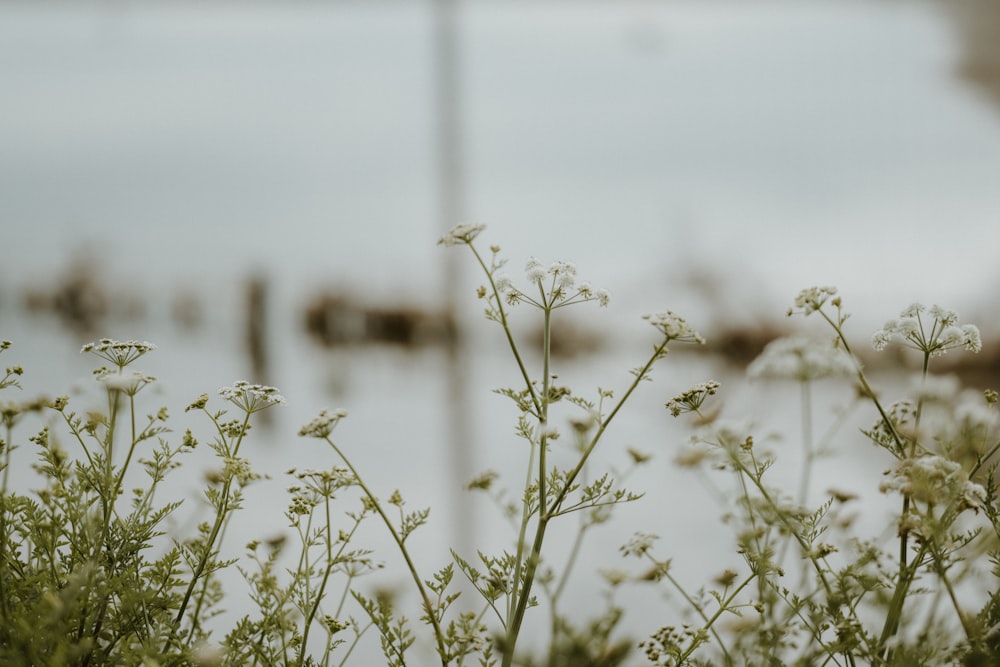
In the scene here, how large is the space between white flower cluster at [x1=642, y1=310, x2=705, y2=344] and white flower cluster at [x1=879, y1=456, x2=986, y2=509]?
0.15 metres

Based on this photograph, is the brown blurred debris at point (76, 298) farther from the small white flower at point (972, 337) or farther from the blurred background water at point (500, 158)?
the small white flower at point (972, 337)

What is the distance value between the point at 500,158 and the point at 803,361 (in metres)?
1.19

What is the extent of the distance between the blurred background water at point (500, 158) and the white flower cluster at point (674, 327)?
104cm

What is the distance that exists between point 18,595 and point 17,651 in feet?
0.40

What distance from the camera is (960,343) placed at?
1.84 feet

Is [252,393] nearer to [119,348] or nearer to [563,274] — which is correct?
[119,348]

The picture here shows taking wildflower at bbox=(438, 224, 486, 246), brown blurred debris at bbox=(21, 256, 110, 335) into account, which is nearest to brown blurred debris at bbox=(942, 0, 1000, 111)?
wildflower at bbox=(438, 224, 486, 246)

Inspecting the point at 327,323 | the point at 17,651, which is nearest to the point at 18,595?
the point at 17,651

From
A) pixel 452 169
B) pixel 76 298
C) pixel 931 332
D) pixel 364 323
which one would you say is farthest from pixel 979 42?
pixel 76 298

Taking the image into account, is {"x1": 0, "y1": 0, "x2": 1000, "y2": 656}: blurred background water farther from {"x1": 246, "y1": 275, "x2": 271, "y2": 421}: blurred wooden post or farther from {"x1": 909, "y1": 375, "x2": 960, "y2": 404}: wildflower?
{"x1": 909, "y1": 375, "x2": 960, "y2": 404}: wildflower

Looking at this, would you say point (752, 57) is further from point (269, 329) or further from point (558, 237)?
point (269, 329)

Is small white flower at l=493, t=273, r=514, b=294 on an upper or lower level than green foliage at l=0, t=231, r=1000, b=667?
upper

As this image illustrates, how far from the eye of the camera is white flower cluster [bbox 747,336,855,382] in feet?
1.66

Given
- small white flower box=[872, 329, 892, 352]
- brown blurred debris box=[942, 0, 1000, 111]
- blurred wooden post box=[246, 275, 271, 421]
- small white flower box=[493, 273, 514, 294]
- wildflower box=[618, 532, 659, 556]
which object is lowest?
wildflower box=[618, 532, 659, 556]
